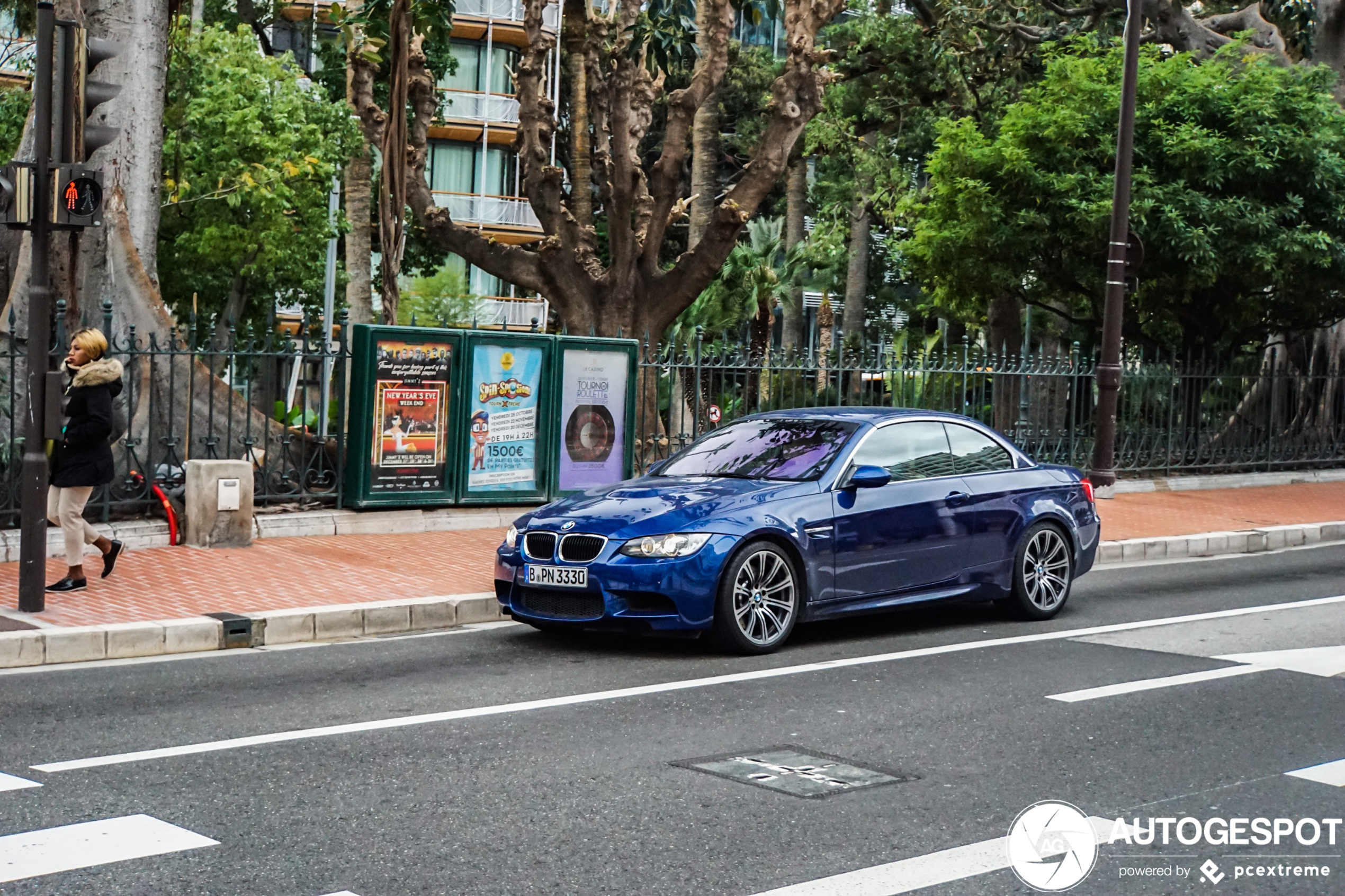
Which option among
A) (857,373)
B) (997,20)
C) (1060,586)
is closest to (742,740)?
(1060,586)

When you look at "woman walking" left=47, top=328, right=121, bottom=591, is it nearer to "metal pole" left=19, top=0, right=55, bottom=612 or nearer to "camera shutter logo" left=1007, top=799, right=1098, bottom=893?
"metal pole" left=19, top=0, right=55, bottom=612

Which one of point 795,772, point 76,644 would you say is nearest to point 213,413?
point 76,644

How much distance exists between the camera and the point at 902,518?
9.66m

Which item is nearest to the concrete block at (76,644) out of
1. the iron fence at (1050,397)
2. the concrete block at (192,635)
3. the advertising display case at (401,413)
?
the concrete block at (192,635)

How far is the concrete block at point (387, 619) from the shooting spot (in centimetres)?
990

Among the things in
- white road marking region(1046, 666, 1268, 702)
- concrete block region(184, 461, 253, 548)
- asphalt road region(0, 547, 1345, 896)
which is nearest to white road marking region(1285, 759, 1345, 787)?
asphalt road region(0, 547, 1345, 896)

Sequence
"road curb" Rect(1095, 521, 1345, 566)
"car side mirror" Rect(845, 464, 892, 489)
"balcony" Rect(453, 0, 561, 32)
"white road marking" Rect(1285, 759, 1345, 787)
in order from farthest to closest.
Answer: "balcony" Rect(453, 0, 561, 32) → "road curb" Rect(1095, 521, 1345, 566) → "car side mirror" Rect(845, 464, 892, 489) → "white road marking" Rect(1285, 759, 1345, 787)

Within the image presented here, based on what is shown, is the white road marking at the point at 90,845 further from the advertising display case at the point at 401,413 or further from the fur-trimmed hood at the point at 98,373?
the advertising display case at the point at 401,413

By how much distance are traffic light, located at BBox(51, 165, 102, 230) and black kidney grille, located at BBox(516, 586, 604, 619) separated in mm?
3454

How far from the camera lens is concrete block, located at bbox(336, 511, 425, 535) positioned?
44.8ft

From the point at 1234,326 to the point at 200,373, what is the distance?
1649cm

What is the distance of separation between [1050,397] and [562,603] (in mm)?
13914

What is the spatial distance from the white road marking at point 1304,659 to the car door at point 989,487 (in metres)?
1.68

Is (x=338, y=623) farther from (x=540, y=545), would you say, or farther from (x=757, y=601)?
(x=757, y=601)
